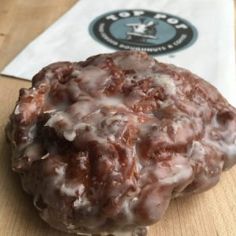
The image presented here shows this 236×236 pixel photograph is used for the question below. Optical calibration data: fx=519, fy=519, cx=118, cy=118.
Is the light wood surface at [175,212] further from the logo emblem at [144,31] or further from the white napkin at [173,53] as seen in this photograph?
the logo emblem at [144,31]

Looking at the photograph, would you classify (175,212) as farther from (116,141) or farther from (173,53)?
(173,53)

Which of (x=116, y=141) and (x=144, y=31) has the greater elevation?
(x=116, y=141)

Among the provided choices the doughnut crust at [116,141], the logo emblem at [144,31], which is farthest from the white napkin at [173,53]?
the doughnut crust at [116,141]

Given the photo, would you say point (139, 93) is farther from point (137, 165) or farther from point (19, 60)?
point (19, 60)

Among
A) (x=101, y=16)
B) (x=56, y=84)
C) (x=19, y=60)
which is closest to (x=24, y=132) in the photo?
(x=56, y=84)

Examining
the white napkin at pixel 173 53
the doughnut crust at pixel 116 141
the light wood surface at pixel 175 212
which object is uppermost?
the doughnut crust at pixel 116 141

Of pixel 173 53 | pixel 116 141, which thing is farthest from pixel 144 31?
Result: pixel 116 141
